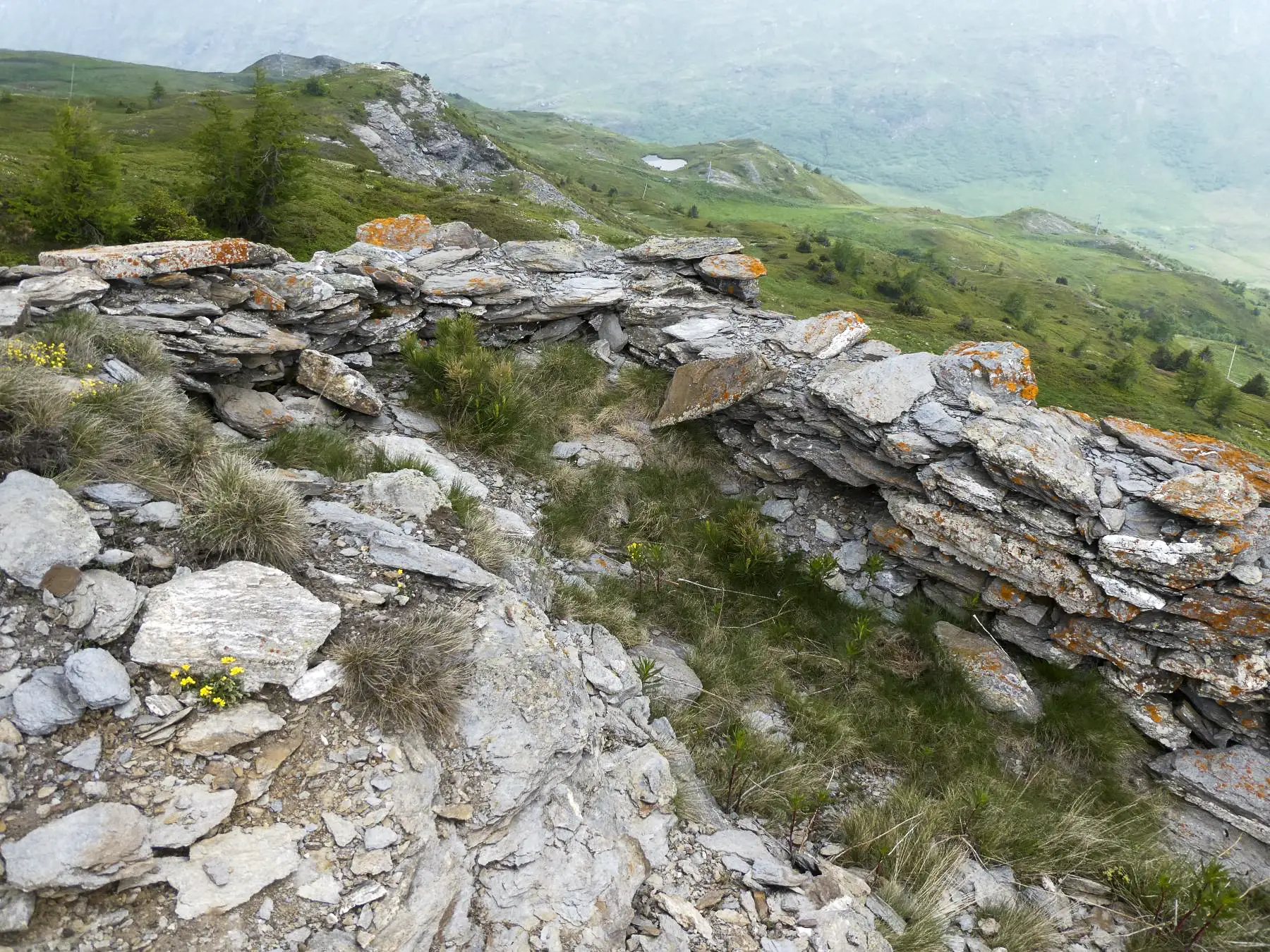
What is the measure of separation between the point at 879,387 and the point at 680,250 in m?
6.45

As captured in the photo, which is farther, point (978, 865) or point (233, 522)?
point (978, 865)

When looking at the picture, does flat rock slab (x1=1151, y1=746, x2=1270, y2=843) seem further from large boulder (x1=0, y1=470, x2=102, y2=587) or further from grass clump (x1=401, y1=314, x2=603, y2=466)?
large boulder (x1=0, y1=470, x2=102, y2=587)

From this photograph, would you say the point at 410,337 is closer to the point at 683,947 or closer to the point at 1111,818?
the point at 683,947

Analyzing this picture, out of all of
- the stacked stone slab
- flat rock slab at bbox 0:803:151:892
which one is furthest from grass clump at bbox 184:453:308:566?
the stacked stone slab

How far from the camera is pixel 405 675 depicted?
4336mm

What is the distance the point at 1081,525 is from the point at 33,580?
10.5 m

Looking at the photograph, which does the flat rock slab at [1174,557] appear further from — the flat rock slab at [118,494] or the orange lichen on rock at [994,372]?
the flat rock slab at [118,494]

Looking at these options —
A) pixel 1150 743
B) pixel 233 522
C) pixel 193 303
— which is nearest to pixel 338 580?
pixel 233 522

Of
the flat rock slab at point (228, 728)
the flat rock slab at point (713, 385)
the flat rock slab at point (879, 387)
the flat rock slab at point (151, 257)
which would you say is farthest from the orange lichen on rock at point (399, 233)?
the flat rock slab at point (228, 728)

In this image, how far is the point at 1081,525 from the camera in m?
7.89

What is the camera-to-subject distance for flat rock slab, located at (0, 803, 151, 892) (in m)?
2.84

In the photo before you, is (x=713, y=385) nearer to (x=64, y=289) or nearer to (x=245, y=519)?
(x=245, y=519)

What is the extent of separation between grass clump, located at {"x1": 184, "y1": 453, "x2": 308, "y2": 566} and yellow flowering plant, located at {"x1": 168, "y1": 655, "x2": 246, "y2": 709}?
121 centimetres

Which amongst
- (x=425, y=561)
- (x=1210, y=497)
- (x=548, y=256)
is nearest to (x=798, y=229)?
(x=548, y=256)
